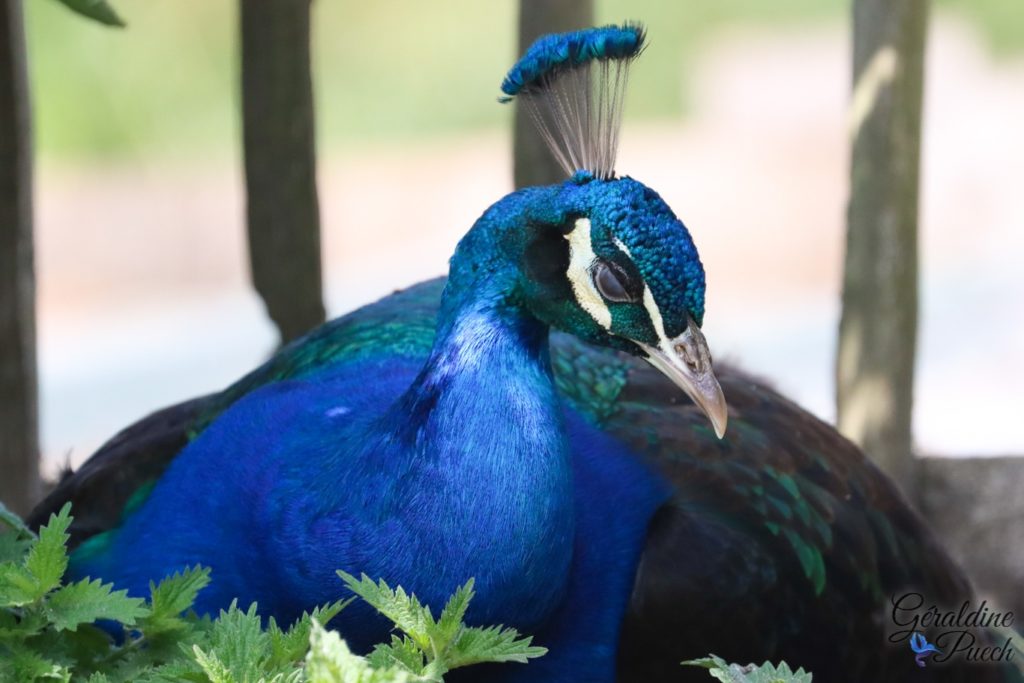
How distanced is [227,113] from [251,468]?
6.26m

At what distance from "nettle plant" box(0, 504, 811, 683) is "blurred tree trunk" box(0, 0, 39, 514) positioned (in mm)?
846

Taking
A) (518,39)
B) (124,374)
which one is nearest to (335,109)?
(124,374)

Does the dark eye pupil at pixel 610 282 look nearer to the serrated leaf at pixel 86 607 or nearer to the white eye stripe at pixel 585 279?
the white eye stripe at pixel 585 279

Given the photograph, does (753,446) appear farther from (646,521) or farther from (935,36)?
(935,36)

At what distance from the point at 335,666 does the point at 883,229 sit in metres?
2.01

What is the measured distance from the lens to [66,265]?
6844 mm

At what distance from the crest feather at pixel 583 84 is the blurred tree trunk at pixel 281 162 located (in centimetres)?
90

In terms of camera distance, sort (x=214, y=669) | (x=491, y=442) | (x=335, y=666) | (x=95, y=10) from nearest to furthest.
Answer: (x=335, y=666) → (x=214, y=669) → (x=491, y=442) → (x=95, y=10)

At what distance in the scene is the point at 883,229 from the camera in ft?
10.0

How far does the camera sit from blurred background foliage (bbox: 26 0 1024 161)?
7973mm

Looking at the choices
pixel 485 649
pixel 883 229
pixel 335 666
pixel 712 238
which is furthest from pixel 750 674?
pixel 712 238

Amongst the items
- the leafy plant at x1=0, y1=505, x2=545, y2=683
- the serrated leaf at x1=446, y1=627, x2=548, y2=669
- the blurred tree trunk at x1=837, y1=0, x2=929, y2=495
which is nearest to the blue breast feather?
the leafy plant at x1=0, y1=505, x2=545, y2=683

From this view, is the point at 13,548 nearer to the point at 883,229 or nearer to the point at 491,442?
the point at 491,442

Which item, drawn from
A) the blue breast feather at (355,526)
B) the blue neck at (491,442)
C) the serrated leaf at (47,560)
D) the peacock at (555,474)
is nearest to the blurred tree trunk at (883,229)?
the peacock at (555,474)
